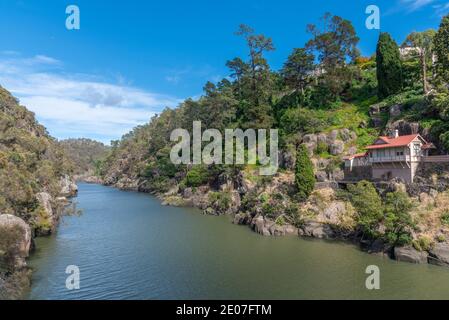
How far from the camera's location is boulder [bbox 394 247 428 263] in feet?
98.6

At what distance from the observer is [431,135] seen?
42812 mm

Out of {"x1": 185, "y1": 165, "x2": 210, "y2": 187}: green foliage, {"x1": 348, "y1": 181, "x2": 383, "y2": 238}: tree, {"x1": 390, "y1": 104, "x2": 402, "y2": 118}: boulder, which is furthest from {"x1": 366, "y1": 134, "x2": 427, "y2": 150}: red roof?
{"x1": 185, "y1": 165, "x2": 210, "y2": 187}: green foliage

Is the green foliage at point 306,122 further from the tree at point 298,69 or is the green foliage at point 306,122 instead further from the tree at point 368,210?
the tree at point 368,210

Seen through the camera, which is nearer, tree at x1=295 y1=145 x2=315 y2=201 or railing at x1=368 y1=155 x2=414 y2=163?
railing at x1=368 y1=155 x2=414 y2=163

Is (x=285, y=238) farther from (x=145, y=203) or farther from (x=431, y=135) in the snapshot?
(x=145, y=203)

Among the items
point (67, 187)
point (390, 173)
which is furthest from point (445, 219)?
point (67, 187)

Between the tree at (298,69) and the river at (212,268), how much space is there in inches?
1691

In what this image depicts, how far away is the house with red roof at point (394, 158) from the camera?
132 feet

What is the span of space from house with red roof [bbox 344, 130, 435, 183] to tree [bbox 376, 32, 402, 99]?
1691 centimetres

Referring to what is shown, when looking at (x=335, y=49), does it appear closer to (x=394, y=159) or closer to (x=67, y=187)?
(x=394, y=159)

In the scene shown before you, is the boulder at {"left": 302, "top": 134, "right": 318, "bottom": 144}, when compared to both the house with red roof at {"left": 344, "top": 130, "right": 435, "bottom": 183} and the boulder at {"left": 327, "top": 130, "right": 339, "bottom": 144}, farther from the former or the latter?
the house with red roof at {"left": 344, "top": 130, "right": 435, "bottom": 183}

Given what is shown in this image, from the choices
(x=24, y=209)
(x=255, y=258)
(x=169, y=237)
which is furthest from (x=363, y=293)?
(x=24, y=209)

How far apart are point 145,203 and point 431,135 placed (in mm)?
59070
